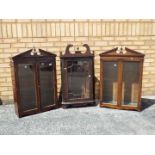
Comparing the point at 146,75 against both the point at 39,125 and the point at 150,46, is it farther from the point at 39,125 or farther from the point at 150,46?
the point at 39,125

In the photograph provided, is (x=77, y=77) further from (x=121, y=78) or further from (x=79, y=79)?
(x=121, y=78)

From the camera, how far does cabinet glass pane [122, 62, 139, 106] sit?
19.4 ft

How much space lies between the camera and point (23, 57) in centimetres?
554

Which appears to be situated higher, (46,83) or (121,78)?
(121,78)

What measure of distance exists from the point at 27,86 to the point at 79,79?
1.48 metres

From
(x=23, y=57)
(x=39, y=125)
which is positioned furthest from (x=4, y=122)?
(x=23, y=57)

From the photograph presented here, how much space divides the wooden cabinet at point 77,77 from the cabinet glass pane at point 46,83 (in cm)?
33

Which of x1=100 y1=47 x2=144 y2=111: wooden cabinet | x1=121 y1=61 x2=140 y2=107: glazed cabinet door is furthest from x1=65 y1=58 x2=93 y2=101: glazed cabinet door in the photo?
x1=121 y1=61 x2=140 y2=107: glazed cabinet door

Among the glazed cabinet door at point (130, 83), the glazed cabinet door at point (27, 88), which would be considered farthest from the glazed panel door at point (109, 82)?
the glazed cabinet door at point (27, 88)

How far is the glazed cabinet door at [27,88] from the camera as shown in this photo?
5641 mm

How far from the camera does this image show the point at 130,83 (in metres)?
6.13

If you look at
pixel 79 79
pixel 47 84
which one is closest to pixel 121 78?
pixel 79 79

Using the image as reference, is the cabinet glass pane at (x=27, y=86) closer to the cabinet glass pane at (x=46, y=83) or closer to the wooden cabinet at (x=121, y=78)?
the cabinet glass pane at (x=46, y=83)

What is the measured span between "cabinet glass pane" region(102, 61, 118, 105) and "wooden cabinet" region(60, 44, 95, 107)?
1.20 feet
